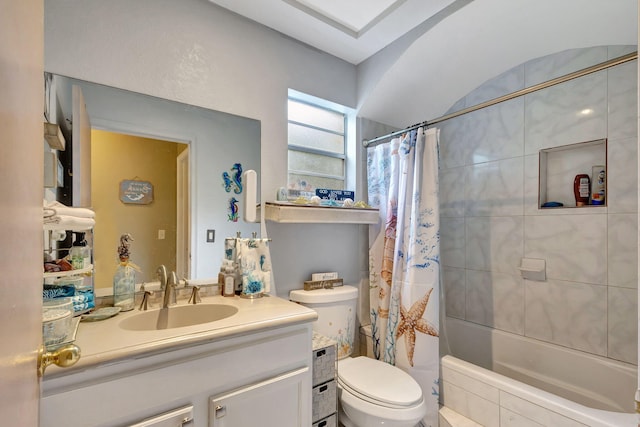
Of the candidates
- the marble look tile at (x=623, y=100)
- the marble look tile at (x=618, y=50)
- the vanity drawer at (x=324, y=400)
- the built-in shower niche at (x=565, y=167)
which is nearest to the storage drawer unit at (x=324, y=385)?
the vanity drawer at (x=324, y=400)

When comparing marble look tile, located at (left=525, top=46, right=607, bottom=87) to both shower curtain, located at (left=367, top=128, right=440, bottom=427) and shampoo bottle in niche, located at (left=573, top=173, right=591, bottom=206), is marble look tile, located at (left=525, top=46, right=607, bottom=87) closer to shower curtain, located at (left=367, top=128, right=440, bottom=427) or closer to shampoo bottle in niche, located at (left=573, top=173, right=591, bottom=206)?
shampoo bottle in niche, located at (left=573, top=173, right=591, bottom=206)

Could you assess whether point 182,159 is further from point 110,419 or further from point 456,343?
point 456,343

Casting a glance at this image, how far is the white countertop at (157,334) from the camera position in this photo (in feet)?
2.85

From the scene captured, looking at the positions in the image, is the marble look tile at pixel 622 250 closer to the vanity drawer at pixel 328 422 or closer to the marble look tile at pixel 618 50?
the marble look tile at pixel 618 50

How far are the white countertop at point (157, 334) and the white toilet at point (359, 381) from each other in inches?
Answer: 19.4

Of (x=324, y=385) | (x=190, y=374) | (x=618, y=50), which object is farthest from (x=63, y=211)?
(x=618, y=50)

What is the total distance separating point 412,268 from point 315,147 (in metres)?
Answer: 1.06

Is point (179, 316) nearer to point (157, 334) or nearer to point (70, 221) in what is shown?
point (157, 334)

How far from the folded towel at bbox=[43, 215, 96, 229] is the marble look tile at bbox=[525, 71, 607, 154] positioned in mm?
2540

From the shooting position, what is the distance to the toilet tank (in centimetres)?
181

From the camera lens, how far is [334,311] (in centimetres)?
186

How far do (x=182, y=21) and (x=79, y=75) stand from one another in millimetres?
551

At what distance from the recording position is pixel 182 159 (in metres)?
1.54

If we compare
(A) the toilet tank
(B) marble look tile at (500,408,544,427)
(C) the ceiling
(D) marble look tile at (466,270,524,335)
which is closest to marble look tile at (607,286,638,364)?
(D) marble look tile at (466,270,524,335)
